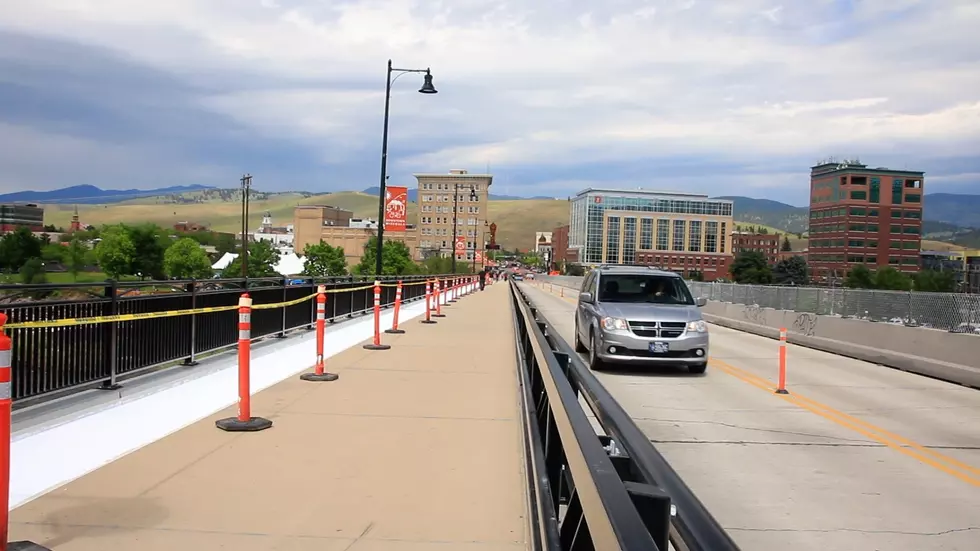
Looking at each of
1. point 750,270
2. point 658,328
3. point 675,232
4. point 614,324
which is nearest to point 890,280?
point 750,270

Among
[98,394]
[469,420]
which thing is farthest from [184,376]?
[469,420]

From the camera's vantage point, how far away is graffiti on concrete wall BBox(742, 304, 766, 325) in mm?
26766

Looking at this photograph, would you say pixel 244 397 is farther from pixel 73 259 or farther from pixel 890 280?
pixel 890 280

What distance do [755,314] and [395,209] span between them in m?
14.5

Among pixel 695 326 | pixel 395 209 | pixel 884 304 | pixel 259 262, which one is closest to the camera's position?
pixel 695 326

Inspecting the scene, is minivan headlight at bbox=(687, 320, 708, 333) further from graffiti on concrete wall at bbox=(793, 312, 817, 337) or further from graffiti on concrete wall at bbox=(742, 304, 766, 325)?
graffiti on concrete wall at bbox=(742, 304, 766, 325)

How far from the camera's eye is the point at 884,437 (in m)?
9.23

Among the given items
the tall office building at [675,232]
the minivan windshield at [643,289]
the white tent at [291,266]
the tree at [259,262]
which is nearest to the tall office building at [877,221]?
the tall office building at [675,232]

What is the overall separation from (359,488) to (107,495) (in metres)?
1.76

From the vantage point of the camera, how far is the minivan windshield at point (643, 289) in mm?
15336

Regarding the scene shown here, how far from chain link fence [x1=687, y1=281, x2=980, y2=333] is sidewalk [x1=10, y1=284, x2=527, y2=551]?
10190 millimetres

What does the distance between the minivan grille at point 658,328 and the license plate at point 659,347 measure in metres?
0.14

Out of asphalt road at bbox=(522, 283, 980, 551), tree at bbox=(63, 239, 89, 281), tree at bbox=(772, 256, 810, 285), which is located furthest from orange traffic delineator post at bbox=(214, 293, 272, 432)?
tree at bbox=(772, 256, 810, 285)

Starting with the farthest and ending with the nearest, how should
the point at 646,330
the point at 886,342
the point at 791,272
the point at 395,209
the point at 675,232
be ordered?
the point at 675,232 → the point at 791,272 → the point at 395,209 → the point at 886,342 → the point at 646,330
